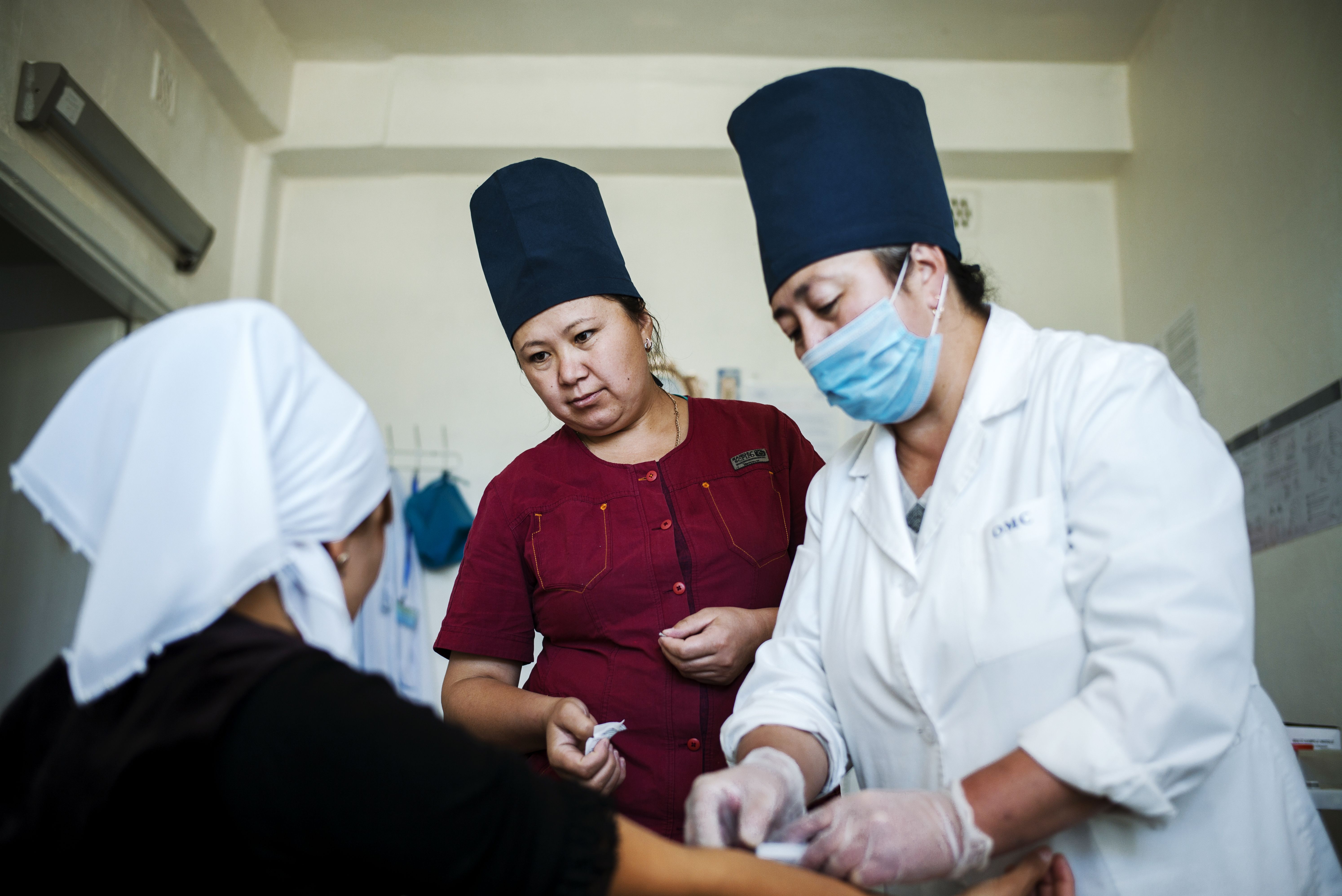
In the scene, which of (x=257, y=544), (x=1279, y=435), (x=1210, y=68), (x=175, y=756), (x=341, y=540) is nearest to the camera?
(x=175, y=756)

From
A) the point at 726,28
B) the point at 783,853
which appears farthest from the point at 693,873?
the point at 726,28

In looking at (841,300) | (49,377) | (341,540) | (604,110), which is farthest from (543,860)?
(604,110)

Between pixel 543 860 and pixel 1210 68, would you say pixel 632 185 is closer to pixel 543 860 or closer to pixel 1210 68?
pixel 1210 68

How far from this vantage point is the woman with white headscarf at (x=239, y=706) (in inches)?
32.4

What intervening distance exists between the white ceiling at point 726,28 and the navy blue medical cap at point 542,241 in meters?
1.95

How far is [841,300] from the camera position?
135 centimetres

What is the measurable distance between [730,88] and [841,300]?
9.19ft

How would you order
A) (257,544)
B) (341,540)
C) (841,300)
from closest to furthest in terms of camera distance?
(257,544) < (341,540) < (841,300)

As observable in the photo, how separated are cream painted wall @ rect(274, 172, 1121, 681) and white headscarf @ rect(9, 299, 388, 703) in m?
2.76

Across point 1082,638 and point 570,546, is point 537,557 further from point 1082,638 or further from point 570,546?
point 1082,638

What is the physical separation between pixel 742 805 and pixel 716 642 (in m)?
0.42

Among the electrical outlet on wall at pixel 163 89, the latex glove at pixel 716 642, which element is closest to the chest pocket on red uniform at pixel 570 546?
the latex glove at pixel 716 642

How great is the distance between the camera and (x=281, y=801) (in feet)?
2.67

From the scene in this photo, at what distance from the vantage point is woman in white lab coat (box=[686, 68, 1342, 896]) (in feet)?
3.43
